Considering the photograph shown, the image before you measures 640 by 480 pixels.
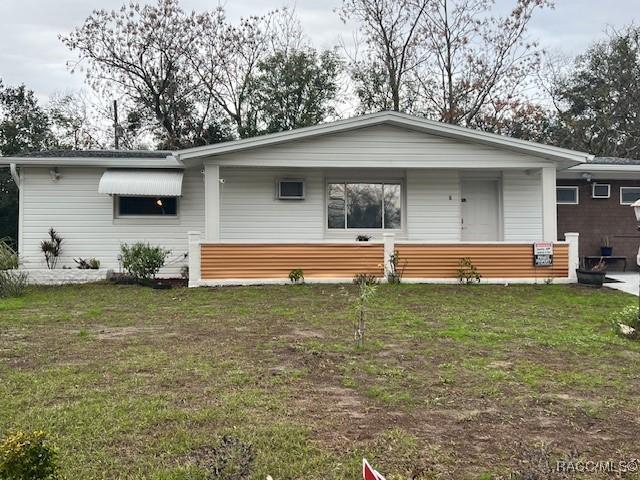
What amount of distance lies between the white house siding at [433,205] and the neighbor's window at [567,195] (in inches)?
132

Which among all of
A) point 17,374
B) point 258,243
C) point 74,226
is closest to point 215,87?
point 74,226

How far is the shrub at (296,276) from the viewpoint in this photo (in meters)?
10.8

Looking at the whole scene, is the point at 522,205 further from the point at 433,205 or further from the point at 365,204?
the point at 365,204

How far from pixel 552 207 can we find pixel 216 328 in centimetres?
837

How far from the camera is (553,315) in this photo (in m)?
7.46

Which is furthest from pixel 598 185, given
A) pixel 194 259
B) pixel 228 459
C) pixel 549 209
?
pixel 228 459

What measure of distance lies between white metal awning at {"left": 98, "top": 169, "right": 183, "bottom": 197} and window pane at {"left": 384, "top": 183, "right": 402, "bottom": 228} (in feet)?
16.4

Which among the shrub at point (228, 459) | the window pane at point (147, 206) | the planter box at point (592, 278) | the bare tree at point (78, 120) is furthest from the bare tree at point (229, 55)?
the shrub at point (228, 459)

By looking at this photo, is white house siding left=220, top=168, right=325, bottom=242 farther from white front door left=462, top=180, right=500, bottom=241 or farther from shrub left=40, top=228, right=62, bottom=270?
shrub left=40, top=228, right=62, bottom=270

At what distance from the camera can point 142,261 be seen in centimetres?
1095

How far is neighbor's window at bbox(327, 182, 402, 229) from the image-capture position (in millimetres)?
12625

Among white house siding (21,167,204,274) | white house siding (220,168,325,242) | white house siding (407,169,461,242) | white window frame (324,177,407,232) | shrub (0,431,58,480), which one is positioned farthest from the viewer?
white window frame (324,177,407,232)

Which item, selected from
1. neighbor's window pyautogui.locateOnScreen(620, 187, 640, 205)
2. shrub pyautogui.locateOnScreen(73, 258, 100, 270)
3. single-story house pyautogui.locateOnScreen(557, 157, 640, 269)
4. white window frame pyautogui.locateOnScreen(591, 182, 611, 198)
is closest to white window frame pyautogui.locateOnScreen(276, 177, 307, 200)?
shrub pyautogui.locateOnScreen(73, 258, 100, 270)

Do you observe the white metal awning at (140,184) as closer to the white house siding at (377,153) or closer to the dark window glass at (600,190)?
the white house siding at (377,153)
